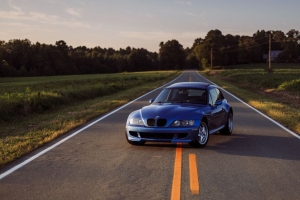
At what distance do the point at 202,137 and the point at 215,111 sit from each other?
4.06 ft

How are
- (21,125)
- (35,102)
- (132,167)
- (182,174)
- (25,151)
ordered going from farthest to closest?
(35,102) < (21,125) < (25,151) < (132,167) < (182,174)

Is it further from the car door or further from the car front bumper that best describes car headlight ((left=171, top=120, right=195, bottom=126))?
the car door

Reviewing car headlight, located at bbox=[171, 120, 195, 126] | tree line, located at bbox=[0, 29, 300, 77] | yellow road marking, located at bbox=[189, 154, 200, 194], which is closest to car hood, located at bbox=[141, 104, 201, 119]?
car headlight, located at bbox=[171, 120, 195, 126]

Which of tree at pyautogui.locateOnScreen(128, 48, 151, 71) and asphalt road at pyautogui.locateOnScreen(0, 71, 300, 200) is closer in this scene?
asphalt road at pyautogui.locateOnScreen(0, 71, 300, 200)

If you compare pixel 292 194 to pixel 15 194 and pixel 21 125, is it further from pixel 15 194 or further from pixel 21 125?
pixel 21 125

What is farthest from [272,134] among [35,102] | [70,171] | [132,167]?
[35,102]

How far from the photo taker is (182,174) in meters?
6.90

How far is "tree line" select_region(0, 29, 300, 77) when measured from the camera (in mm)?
111000

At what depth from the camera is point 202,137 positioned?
31.0 ft

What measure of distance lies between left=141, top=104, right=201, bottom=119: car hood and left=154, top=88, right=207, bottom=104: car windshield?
2.06 ft

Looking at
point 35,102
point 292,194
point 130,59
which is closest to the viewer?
point 292,194

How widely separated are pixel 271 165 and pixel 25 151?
4.99 meters

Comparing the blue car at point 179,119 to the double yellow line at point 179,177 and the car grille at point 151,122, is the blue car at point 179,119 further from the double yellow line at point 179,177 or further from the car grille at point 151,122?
the double yellow line at point 179,177

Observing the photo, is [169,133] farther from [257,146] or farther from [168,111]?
[257,146]
